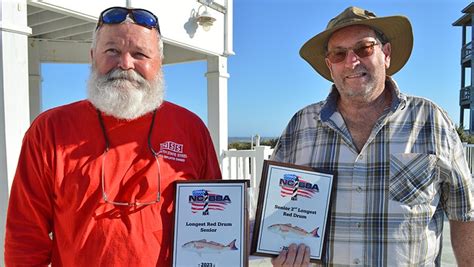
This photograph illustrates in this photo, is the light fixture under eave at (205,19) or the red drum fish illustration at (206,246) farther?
the light fixture under eave at (205,19)

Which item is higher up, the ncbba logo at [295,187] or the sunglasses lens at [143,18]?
the sunglasses lens at [143,18]

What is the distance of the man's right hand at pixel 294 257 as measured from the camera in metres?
1.66

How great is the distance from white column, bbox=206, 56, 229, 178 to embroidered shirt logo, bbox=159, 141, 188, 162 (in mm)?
4133

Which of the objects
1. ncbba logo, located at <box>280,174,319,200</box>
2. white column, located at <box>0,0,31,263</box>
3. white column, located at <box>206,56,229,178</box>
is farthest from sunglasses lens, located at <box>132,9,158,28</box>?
white column, located at <box>206,56,229,178</box>

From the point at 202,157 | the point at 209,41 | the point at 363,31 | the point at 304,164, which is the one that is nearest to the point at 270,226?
the point at 304,164

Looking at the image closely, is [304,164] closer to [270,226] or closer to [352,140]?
[352,140]

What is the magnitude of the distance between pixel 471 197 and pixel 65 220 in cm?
197

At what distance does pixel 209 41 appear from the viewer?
5738 millimetres

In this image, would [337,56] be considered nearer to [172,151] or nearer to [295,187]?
[295,187]

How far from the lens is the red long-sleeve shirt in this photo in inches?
65.2

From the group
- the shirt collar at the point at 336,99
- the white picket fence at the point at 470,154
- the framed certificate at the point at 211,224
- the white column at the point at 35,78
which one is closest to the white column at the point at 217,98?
Result: the white column at the point at 35,78

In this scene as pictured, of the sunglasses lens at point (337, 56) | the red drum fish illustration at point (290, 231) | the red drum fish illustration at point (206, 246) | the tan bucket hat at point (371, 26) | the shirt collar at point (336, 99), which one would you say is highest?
the tan bucket hat at point (371, 26)

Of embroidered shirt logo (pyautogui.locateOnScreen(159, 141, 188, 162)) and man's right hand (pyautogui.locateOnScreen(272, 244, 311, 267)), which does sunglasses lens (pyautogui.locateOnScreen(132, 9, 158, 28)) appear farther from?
man's right hand (pyautogui.locateOnScreen(272, 244, 311, 267))

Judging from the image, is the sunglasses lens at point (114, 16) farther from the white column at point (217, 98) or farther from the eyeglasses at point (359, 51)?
the white column at point (217, 98)
